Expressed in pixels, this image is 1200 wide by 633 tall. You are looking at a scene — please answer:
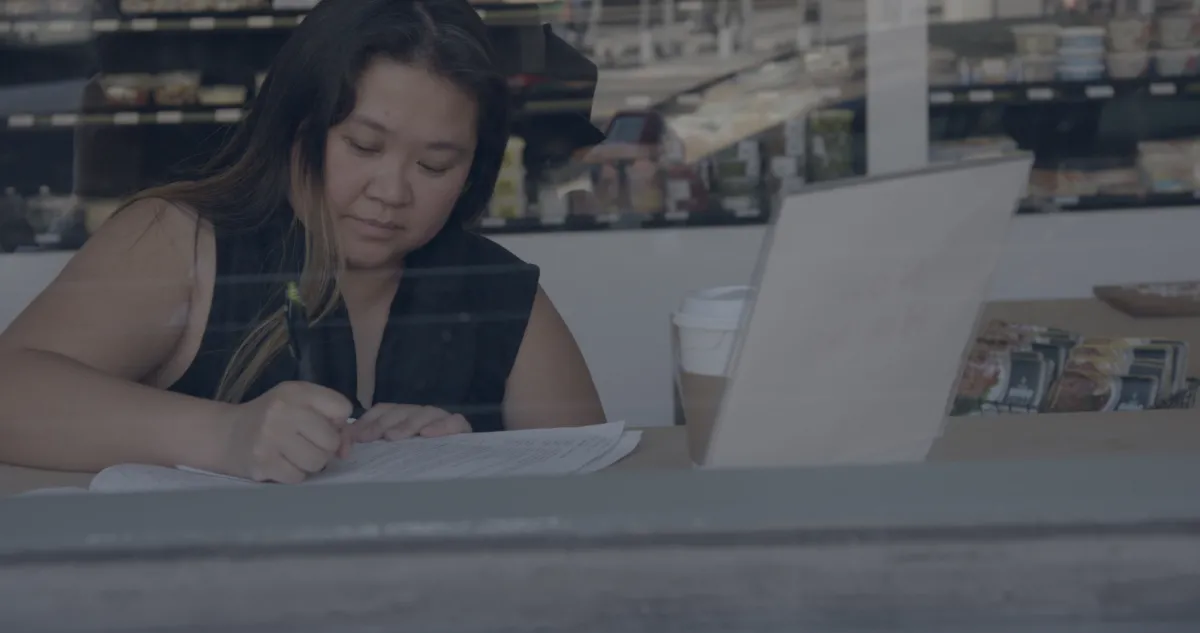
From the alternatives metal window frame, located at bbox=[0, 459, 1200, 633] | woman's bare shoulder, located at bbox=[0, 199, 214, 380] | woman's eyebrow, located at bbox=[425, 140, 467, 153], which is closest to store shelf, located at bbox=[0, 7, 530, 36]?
woman's eyebrow, located at bbox=[425, 140, 467, 153]

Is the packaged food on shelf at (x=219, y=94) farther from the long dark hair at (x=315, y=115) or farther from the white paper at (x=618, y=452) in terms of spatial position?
the white paper at (x=618, y=452)

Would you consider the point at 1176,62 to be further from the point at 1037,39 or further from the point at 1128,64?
the point at 1037,39

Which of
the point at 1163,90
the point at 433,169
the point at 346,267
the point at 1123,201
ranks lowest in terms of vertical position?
the point at 1123,201

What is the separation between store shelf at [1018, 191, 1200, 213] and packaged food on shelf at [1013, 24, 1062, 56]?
44 centimetres

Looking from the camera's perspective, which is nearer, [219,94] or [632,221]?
[632,221]

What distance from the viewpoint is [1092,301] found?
84.4 inches

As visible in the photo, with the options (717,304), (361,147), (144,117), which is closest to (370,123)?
(361,147)

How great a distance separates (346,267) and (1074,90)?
2834mm

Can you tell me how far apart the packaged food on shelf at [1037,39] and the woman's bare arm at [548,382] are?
2435mm

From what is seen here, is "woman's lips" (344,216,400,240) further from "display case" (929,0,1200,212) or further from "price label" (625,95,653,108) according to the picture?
"display case" (929,0,1200,212)

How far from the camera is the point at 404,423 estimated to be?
1.27 meters

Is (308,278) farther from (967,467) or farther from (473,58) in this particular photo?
(967,467)

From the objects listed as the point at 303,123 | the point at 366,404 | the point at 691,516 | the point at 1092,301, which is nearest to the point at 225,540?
the point at 691,516

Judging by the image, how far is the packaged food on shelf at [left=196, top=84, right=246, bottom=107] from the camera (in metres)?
3.48
